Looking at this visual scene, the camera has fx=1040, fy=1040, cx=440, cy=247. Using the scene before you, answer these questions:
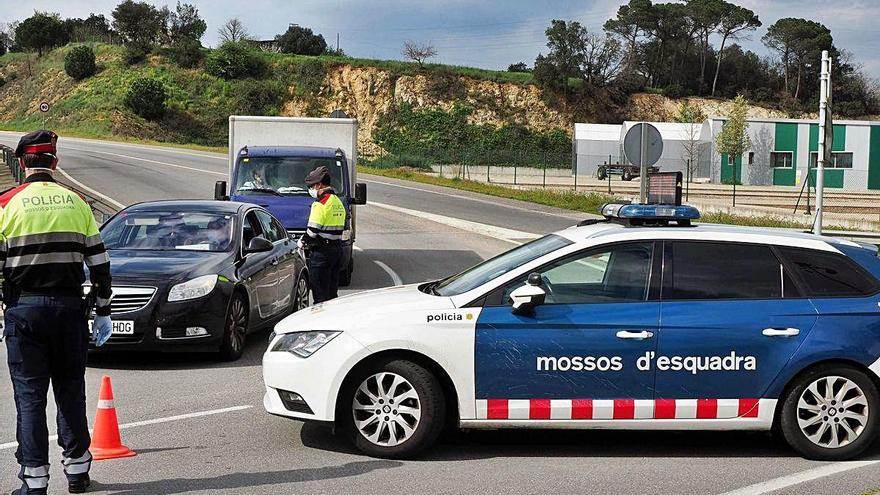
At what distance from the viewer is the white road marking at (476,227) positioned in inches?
949

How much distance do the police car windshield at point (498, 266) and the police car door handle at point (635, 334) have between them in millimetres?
695

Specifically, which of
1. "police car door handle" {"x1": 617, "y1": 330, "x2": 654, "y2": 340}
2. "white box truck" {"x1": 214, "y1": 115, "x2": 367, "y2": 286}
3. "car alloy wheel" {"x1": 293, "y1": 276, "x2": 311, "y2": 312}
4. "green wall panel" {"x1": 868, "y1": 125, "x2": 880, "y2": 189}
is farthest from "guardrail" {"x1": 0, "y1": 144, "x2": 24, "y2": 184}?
"green wall panel" {"x1": 868, "y1": 125, "x2": 880, "y2": 189}

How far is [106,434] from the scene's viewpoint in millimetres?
6188

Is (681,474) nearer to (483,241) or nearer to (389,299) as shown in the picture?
(389,299)

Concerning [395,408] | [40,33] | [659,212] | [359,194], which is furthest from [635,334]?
[40,33]

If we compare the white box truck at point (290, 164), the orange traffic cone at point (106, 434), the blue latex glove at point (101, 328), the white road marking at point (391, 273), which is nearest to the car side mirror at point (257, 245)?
the orange traffic cone at point (106, 434)

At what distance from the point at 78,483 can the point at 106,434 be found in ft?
2.47

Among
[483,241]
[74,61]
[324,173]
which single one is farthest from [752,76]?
[324,173]

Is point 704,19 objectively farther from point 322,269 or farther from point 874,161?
point 322,269

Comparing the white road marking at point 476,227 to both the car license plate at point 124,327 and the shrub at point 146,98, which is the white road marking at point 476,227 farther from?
the shrub at point 146,98

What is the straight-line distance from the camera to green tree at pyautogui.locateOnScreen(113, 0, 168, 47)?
300ft

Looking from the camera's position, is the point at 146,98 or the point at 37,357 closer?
the point at 37,357

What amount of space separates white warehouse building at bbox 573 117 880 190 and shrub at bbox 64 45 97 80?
1562 inches

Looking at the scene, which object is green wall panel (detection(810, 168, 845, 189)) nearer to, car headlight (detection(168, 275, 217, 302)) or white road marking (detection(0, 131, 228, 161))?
white road marking (detection(0, 131, 228, 161))
